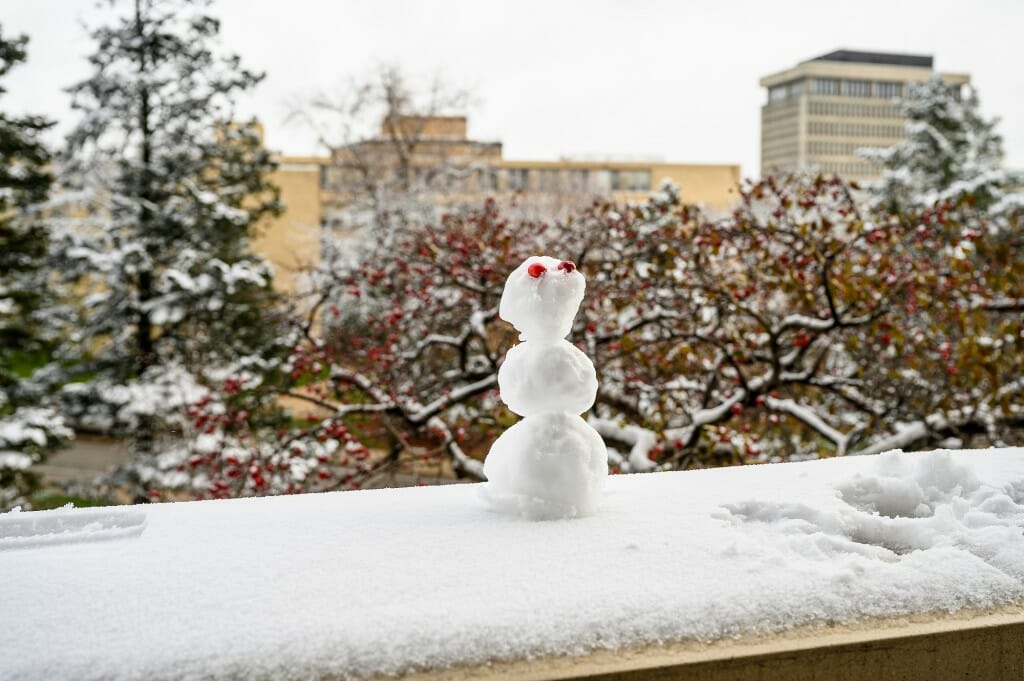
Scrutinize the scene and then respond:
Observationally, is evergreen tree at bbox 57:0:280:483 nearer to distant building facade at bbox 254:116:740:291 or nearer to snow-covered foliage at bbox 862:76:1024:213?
distant building facade at bbox 254:116:740:291

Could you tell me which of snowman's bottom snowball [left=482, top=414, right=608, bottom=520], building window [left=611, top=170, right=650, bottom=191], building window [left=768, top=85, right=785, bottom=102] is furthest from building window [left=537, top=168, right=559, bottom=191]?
building window [left=768, top=85, right=785, bottom=102]

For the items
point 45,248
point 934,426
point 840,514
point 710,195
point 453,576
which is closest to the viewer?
point 453,576

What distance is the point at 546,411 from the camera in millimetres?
1925

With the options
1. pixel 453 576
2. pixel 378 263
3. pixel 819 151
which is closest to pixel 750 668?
pixel 453 576

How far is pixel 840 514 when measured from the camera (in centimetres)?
177

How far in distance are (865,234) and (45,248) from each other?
363 inches

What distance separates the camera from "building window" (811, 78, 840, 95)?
76.6m

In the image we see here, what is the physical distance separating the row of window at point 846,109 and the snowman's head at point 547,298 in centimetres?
8218

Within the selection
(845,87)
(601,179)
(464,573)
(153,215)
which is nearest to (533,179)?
(601,179)

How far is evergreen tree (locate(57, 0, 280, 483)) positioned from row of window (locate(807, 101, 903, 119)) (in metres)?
75.7

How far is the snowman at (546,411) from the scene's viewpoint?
1.84 meters

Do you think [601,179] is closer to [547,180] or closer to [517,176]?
[517,176]

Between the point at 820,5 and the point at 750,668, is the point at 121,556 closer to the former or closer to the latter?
the point at 750,668

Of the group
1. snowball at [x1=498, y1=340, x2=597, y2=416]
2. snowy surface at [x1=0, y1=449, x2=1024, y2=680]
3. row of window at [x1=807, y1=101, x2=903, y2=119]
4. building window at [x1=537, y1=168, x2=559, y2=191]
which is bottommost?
snowy surface at [x1=0, y1=449, x2=1024, y2=680]
